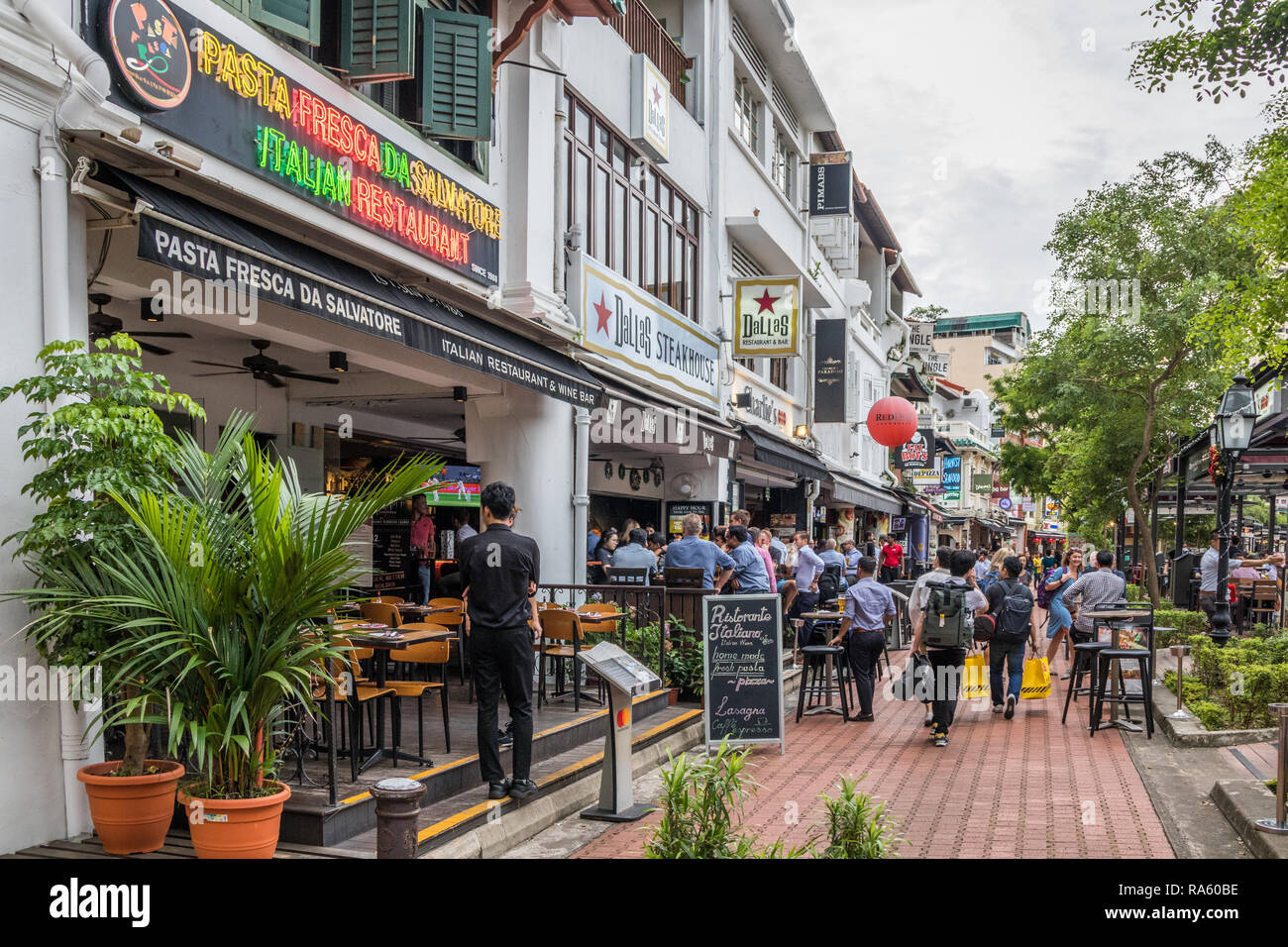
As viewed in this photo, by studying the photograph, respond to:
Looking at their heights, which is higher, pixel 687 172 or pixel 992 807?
pixel 687 172

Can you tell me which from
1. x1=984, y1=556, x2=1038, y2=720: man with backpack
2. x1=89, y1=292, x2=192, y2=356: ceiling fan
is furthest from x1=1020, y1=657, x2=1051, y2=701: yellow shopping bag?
x1=89, y1=292, x2=192, y2=356: ceiling fan

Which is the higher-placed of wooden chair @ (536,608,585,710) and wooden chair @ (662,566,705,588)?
wooden chair @ (662,566,705,588)

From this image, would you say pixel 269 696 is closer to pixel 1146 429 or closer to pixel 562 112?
pixel 562 112

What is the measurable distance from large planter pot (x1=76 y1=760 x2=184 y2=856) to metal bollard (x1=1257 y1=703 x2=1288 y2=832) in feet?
19.5

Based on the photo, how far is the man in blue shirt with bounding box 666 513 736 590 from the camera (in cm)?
1147

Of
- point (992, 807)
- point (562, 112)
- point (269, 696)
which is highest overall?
point (562, 112)

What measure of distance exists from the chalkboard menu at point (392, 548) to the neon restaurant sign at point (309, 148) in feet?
21.8

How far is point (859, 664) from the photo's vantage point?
37.2 ft

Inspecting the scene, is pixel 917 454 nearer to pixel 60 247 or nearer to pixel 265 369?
pixel 265 369

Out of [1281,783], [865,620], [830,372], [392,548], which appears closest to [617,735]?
[1281,783]

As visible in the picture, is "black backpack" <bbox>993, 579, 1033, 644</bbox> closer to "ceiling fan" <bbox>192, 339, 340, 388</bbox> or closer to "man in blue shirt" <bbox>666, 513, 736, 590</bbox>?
"man in blue shirt" <bbox>666, 513, 736, 590</bbox>

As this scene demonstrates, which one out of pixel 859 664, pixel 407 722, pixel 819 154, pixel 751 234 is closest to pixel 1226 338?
pixel 859 664

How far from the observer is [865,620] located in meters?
11.3
